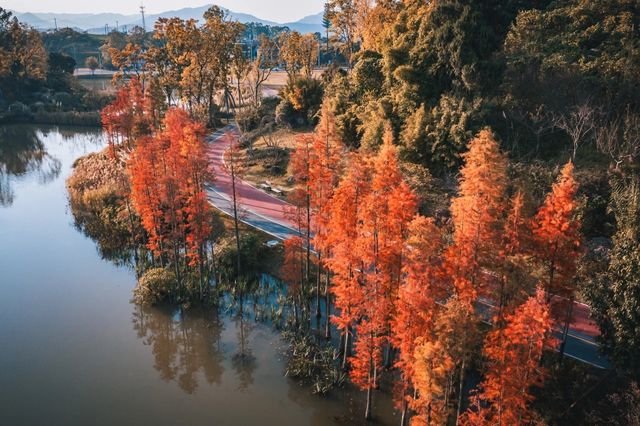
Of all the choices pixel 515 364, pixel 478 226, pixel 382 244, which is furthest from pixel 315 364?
pixel 478 226

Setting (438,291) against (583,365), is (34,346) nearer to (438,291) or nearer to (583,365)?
(438,291)

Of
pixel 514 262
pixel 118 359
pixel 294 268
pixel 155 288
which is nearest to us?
pixel 514 262

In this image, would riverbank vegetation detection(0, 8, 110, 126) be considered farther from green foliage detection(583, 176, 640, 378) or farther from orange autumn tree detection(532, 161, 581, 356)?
green foliage detection(583, 176, 640, 378)

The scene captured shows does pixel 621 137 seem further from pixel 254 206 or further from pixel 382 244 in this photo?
pixel 254 206

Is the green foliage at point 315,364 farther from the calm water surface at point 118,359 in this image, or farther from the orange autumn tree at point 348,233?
the orange autumn tree at point 348,233

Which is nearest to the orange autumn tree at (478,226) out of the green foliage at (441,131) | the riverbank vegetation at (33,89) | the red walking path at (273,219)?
the red walking path at (273,219)

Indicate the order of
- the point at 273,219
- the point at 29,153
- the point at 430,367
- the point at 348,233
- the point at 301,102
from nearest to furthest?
the point at 430,367 < the point at 348,233 < the point at 273,219 < the point at 301,102 < the point at 29,153

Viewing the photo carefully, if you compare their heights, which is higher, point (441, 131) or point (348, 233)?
point (441, 131)

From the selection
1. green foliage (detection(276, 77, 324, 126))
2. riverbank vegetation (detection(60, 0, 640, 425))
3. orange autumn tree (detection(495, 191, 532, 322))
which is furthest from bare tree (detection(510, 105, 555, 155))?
green foliage (detection(276, 77, 324, 126))
